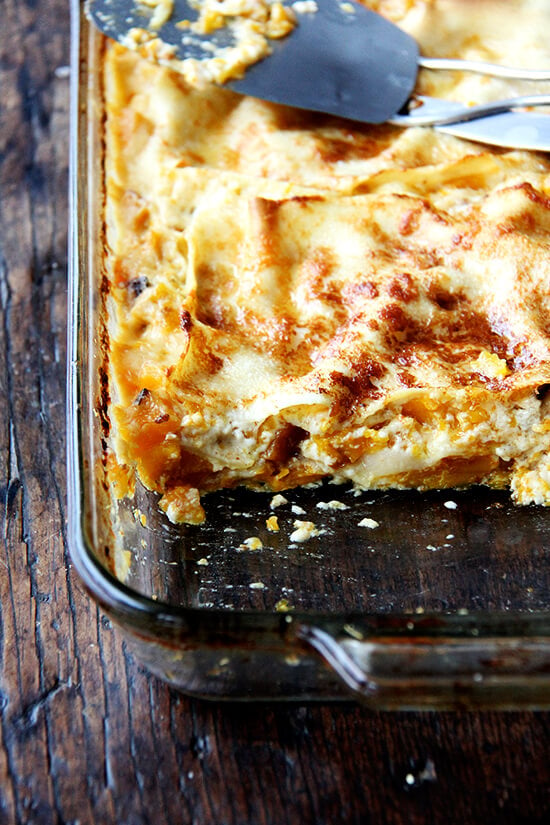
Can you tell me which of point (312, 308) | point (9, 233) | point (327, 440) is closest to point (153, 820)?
point (327, 440)

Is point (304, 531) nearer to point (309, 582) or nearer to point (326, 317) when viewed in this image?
point (309, 582)

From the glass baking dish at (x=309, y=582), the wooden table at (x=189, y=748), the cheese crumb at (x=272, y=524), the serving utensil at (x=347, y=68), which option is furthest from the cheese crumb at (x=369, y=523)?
the serving utensil at (x=347, y=68)

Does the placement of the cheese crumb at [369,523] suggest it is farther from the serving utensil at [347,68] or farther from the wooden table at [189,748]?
the serving utensil at [347,68]

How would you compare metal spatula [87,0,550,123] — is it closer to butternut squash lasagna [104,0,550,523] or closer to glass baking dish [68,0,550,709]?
butternut squash lasagna [104,0,550,523]

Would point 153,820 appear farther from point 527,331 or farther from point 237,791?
point 527,331

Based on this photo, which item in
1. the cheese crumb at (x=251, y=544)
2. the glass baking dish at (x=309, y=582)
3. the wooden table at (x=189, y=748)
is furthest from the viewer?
the cheese crumb at (x=251, y=544)

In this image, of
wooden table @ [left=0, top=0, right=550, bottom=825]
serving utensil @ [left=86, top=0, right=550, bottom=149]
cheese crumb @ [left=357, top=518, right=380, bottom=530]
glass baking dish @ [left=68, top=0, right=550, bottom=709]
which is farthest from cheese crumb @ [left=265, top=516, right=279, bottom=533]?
serving utensil @ [left=86, top=0, right=550, bottom=149]

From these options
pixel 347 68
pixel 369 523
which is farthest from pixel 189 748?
pixel 347 68
